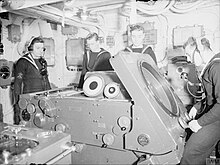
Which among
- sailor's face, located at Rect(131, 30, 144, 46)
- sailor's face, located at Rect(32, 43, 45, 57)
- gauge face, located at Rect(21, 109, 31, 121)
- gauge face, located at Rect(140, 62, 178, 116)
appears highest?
sailor's face, located at Rect(131, 30, 144, 46)

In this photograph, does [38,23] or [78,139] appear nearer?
[78,139]

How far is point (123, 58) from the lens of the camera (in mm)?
1392

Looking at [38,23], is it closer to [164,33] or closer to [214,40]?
[164,33]

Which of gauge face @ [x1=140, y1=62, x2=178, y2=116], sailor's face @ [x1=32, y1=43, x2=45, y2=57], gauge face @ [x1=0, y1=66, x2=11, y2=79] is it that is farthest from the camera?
gauge face @ [x1=0, y1=66, x2=11, y2=79]

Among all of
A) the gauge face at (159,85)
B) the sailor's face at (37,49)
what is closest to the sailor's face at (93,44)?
the sailor's face at (37,49)

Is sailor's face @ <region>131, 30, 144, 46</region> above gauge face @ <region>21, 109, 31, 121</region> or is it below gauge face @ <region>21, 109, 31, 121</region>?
above

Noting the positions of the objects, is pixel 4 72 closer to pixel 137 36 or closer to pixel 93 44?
pixel 93 44

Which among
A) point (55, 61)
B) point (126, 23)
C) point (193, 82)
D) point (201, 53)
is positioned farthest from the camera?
point (55, 61)

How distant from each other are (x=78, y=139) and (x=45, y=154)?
0.67 metres

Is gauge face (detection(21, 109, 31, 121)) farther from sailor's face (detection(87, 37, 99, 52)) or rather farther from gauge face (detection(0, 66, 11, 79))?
gauge face (detection(0, 66, 11, 79))

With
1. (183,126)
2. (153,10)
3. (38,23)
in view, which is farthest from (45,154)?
(38,23)

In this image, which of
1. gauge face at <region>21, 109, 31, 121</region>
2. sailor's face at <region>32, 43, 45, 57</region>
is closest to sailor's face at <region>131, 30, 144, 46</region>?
sailor's face at <region>32, 43, 45, 57</region>

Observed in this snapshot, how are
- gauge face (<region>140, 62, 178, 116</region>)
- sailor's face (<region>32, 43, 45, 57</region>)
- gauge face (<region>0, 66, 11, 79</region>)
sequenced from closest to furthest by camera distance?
gauge face (<region>140, 62, 178, 116</region>) < sailor's face (<region>32, 43, 45, 57</region>) < gauge face (<region>0, 66, 11, 79</region>)

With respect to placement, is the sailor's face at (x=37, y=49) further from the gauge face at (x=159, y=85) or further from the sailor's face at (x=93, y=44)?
the gauge face at (x=159, y=85)
